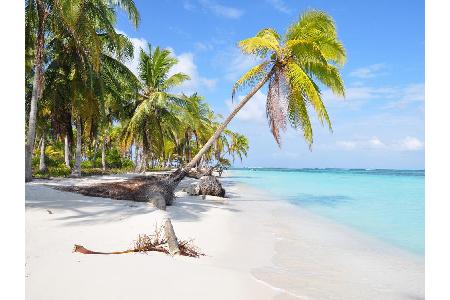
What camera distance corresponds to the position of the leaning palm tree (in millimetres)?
12055

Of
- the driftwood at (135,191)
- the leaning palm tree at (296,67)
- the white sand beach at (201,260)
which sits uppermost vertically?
the leaning palm tree at (296,67)

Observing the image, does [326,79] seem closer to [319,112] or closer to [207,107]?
[319,112]

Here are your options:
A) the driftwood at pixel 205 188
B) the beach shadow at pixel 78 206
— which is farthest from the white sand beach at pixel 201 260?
the driftwood at pixel 205 188

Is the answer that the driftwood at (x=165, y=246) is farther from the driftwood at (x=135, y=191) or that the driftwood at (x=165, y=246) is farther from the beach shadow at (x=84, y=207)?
the driftwood at (x=135, y=191)

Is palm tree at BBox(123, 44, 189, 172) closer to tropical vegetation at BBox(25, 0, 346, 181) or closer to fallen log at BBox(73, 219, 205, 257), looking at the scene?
tropical vegetation at BBox(25, 0, 346, 181)

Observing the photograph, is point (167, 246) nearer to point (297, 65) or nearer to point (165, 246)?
point (165, 246)

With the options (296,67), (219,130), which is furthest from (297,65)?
(219,130)

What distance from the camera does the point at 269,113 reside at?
503 inches

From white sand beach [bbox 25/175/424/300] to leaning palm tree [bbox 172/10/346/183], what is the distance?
398cm

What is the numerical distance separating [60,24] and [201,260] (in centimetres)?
1206

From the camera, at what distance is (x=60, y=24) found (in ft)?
45.5

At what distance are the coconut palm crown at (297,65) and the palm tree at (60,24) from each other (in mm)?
5215

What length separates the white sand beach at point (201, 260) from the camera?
3908mm

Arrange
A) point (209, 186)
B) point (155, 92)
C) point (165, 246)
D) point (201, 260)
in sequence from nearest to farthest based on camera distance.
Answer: point (201, 260), point (165, 246), point (209, 186), point (155, 92)
